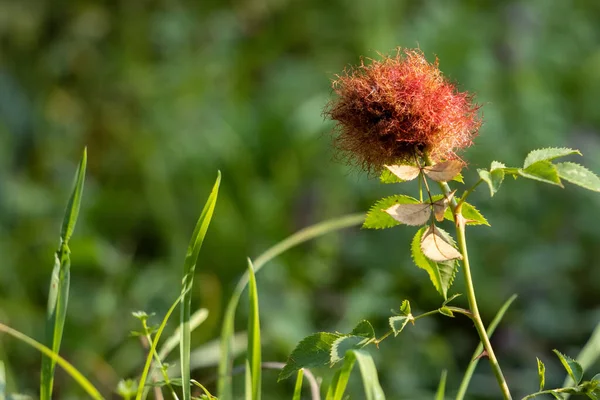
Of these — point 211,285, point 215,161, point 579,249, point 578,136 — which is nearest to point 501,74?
point 578,136

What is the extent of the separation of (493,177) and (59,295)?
49 centimetres

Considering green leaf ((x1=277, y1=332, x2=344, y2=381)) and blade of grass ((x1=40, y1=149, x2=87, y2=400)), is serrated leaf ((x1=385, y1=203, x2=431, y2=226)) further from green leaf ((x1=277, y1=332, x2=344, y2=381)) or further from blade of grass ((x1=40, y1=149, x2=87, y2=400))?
blade of grass ((x1=40, y1=149, x2=87, y2=400))

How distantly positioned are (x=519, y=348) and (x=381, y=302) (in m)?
0.44

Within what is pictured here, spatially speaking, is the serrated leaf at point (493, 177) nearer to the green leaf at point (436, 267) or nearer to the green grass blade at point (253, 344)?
the green leaf at point (436, 267)

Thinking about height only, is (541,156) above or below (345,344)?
above

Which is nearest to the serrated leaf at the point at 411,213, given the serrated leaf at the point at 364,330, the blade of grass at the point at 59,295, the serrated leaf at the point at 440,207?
the serrated leaf at the point at 440,207

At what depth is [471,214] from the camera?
825mm

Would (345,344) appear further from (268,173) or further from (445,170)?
(268,173)

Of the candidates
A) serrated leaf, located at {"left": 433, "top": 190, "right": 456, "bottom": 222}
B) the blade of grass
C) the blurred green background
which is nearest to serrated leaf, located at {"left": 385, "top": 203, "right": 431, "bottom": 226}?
serrated leaf, located at {"left": 433, "top": 190, "right": 456, "bottom": 222}

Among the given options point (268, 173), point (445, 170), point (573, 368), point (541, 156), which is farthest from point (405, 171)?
point (268, 173)

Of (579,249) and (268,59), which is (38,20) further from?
(579,249)

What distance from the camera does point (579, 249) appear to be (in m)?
2.26

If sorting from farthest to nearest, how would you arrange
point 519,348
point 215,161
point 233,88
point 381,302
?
point 233,88 < point 215,161 < point 519,348 < point 381,302

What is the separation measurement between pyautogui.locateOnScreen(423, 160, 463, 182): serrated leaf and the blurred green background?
3.65ft
